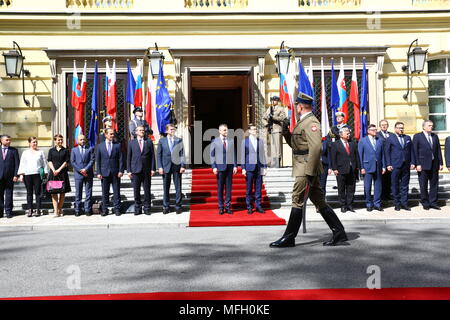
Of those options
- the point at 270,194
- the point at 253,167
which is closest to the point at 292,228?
the point at 253,167

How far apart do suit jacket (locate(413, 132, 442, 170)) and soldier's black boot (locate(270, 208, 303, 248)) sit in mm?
6066

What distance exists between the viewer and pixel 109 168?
11.5 m

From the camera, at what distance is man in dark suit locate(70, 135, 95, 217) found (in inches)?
452

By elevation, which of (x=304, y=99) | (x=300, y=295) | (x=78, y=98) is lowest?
(x=300, y=295)

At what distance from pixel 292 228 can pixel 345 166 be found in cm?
503

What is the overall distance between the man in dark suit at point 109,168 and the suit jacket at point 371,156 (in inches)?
228

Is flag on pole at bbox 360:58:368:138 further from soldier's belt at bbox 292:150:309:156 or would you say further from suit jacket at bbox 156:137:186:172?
soldier's belt at bbox 292:150:309:156

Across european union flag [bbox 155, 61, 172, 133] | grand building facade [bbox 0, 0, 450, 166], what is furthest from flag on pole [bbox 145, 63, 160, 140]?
grand building facade [bbox 0, 0, 450, 166]

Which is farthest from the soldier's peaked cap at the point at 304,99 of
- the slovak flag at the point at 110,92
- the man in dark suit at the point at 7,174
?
the slovak flag at the point at 110,92

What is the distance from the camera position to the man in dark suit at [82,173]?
11.5 meters

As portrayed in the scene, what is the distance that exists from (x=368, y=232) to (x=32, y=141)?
802 cm

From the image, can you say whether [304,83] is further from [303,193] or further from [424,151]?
[303,193]

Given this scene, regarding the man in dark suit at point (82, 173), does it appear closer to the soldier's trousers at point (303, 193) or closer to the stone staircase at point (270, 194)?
the stone staircase at point (270, 194)
